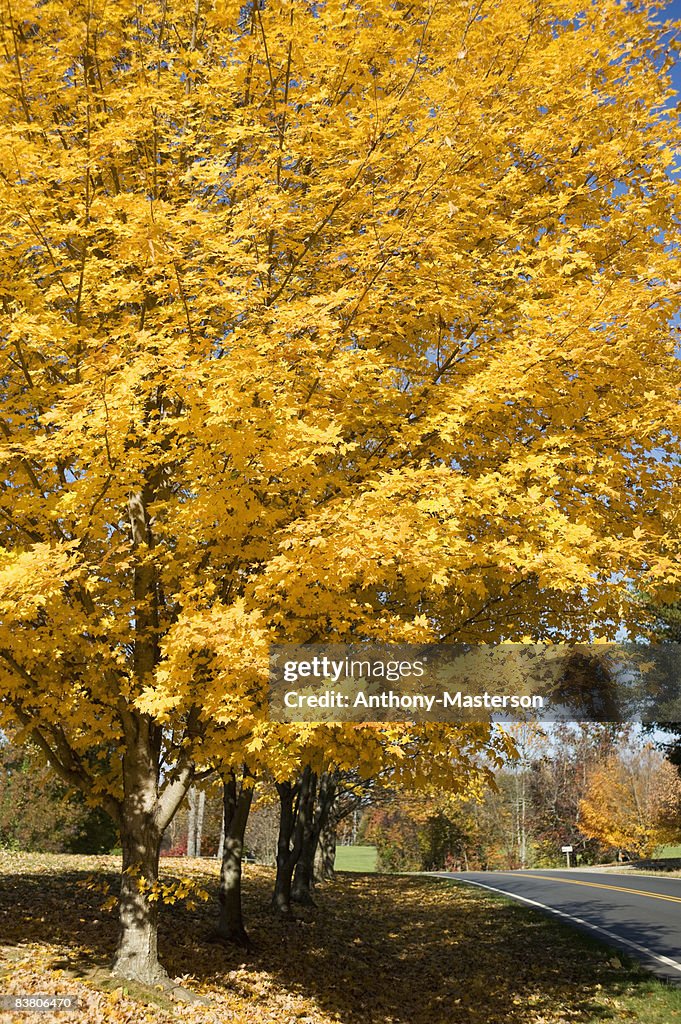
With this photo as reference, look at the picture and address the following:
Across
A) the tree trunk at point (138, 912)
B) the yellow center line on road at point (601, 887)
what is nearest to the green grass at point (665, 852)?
the yellow center line on road at point (601, 887)

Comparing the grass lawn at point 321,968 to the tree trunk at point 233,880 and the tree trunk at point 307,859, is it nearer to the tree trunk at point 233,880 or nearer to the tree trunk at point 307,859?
the tree trunk at point 233,880

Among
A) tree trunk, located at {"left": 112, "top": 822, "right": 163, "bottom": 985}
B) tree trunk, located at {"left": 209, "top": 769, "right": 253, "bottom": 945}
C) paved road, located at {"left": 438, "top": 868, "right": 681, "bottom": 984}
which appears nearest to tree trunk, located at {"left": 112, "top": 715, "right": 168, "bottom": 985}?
tree trunk, located at {"left": 112, "top": 822, "right": 163, "bottom": 985}

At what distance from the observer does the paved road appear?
11781 millimetres

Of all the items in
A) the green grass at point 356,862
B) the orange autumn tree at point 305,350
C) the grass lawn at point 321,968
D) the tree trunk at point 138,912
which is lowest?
the green grass at point 356,862

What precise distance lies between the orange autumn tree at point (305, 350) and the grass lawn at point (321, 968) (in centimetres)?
87

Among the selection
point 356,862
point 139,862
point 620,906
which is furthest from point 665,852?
point 139,862

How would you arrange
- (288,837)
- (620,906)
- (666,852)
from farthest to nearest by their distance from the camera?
1. (666,852)
2. (620,906)
3. (288,837)

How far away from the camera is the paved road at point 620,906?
1178 centimetres

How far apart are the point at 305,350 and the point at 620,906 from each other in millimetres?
15877

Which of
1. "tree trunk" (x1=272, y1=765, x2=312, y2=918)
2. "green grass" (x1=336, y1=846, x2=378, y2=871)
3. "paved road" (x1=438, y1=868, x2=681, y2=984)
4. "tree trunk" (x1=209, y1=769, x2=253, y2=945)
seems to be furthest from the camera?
"green grass" (x1=336, y1=846, x2=378, y2=871)

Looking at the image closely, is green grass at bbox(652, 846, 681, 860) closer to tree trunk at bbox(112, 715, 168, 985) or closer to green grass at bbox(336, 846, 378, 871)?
green grass at bbox(336, 846, 378, 871)

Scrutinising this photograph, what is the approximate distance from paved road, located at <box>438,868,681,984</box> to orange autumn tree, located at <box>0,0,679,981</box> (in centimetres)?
752

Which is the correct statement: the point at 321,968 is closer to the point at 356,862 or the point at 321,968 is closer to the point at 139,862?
the point at 139,862

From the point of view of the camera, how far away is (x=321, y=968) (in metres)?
10.3
